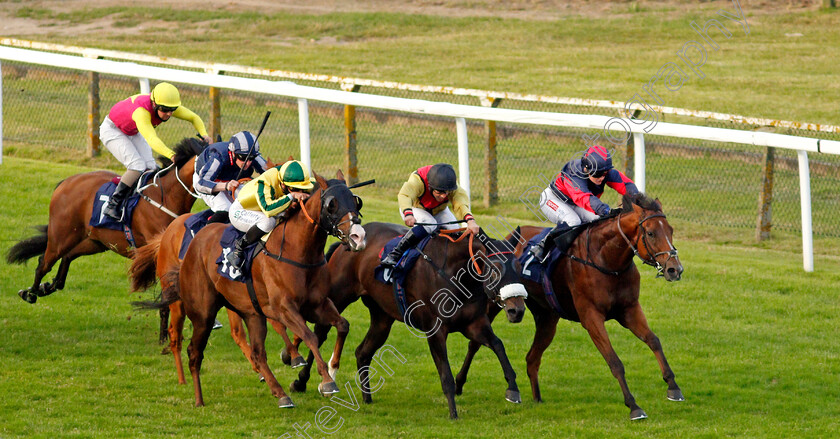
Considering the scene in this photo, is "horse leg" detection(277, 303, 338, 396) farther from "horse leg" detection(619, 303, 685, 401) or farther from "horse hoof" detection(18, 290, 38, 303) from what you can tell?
"horse hoof" detection(18, 290, 38, 303)

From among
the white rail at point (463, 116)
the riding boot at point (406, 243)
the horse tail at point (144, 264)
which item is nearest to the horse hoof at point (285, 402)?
the riding boot at point (406, 243)

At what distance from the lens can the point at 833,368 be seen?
8445 millimetres

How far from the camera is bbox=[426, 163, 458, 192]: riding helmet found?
764cm

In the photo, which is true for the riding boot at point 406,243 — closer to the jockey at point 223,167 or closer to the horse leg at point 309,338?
the horse leg at point 309,338

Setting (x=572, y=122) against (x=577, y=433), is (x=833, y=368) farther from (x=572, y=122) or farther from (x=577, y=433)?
(x=572, y=122)

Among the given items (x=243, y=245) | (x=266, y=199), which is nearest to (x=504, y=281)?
(x=266, y=199)

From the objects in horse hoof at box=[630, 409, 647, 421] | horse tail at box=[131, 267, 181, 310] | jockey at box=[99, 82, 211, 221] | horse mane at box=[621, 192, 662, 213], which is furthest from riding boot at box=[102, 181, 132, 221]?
horse hoof at box=[630, 409, 647, 421]

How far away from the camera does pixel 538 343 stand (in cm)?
803

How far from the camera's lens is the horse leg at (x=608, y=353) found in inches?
285

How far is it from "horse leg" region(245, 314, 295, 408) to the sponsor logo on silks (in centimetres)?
35

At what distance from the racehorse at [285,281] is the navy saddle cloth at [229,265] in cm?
5

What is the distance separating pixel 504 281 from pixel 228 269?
1.91m

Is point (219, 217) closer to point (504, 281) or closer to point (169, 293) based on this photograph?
point (169, 293)

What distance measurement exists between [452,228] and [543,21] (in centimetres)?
1878
